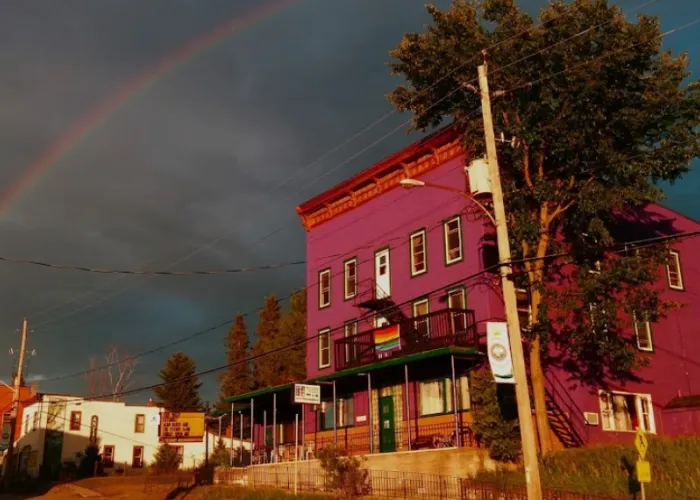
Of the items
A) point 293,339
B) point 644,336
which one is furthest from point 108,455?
point 644,336

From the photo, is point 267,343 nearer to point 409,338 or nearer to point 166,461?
point 166,461

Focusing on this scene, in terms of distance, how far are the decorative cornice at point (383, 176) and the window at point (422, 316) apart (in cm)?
605

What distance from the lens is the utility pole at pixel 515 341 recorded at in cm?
1533

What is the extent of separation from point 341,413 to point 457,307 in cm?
891

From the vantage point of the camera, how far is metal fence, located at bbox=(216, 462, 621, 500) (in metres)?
22.1

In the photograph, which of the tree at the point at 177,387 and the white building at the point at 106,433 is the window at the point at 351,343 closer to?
the white building at the point at 106,433

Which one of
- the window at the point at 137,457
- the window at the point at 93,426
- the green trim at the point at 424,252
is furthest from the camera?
the window at the point at 137,457

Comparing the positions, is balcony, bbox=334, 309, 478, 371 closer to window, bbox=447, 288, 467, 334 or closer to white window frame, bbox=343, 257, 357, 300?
window, bbox=447, 288, 467, 334

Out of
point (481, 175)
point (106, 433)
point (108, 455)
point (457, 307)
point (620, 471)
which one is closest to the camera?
point (481, 175)

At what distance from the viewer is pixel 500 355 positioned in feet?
53.8

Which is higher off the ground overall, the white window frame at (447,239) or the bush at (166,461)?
the white window frame at (447,239)

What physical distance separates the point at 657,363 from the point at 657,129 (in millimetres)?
10378

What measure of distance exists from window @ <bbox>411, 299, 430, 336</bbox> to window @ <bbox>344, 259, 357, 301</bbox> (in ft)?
16.3

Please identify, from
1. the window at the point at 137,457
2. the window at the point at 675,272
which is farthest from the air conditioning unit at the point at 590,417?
the window at the point at 137,457
